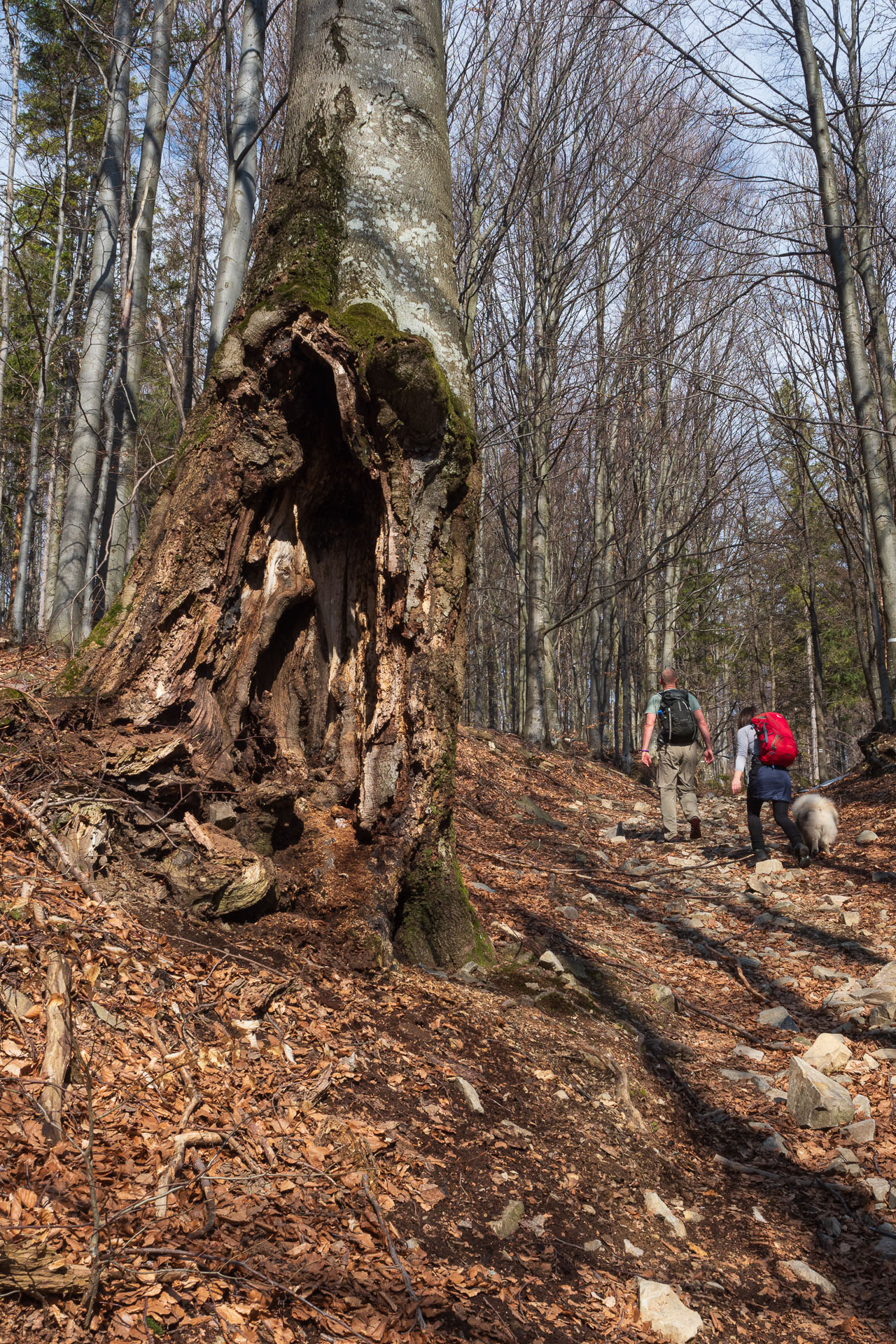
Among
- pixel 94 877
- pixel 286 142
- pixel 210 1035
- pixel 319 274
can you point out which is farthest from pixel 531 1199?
pixel 286 142

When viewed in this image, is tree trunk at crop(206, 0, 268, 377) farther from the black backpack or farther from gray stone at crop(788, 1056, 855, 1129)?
gray stone at crop(788, 1056, 855, 1129)

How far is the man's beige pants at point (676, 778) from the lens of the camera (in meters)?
8.98

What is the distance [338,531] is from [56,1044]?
2788 mm

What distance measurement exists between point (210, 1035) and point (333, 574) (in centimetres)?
236

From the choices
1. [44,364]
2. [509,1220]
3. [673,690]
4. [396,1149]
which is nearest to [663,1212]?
[509,1220]

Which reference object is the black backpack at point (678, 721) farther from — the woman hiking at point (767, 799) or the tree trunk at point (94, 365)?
the tree trunk at point (94, 365)

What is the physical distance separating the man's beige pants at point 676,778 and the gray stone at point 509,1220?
683cm

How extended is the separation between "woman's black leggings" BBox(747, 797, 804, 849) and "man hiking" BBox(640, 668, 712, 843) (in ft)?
3.21

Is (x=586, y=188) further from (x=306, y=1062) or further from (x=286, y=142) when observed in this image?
(x=306, y=1062)

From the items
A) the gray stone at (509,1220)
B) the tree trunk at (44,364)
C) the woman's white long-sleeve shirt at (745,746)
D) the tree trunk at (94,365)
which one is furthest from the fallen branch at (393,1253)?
the tree trunk at (44,364)

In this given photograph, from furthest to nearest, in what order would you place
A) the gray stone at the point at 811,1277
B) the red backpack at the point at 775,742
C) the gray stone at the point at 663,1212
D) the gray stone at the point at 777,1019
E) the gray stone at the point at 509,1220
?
the red backpack at the point at 775,742
the gray stone at the point at 777,1019
the gray stone at the point at 663,1212
the gray stone at the point at 811,1277
the gray stone at the point at 509,1220

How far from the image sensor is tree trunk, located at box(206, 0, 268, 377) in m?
7.51

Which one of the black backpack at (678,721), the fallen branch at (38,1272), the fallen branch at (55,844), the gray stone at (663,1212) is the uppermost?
the black backpack at (678,721)

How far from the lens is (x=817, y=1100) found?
3658 mm
